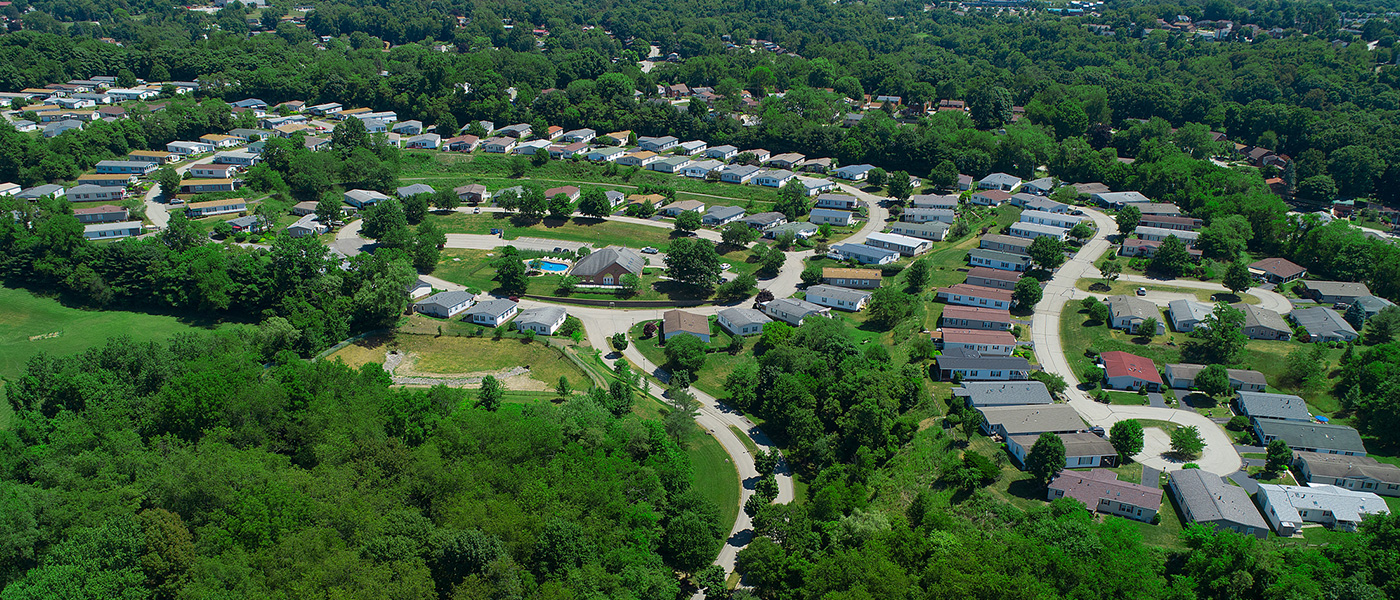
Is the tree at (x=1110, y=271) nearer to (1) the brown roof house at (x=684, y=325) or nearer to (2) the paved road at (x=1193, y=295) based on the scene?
(2) the paved road at (x=1193, y=295)

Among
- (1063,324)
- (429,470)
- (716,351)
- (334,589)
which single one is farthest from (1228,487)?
(334,589)

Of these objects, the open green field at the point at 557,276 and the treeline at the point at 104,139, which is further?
the treeline at the point at 104,139

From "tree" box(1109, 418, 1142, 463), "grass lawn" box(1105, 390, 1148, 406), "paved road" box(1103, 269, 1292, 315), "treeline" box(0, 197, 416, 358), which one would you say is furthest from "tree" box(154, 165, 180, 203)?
"paved road" box(1103, 269, 1292, 315)

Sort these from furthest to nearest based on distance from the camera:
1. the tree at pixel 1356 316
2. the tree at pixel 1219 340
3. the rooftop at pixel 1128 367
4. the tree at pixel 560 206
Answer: the tree at pixel 560 206
the tree at pixel 1356 316
the tree at pixel 1219 340
the rooftop at pixel 1128 367

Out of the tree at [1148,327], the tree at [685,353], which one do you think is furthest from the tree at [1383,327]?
the tree at [685,353]

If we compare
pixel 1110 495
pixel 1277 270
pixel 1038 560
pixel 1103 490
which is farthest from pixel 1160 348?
pixel 1038 560

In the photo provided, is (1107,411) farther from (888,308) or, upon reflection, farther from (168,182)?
(168,182)
